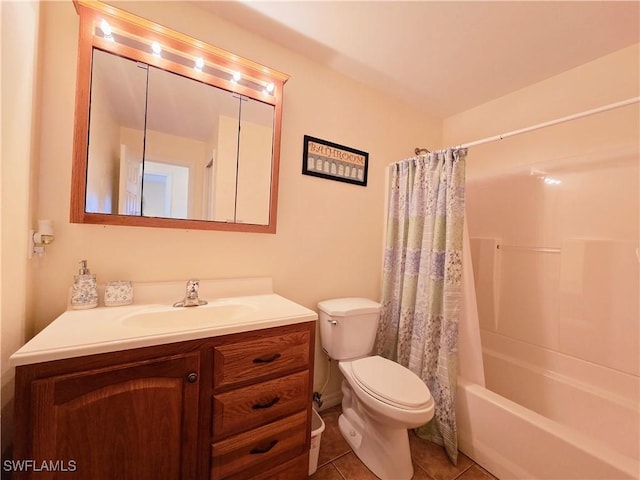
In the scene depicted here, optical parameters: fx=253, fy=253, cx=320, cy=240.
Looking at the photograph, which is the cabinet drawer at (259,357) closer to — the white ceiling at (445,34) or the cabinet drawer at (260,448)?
the cabinet drawer at (260,448)

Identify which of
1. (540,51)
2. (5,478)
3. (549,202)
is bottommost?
(5,478)

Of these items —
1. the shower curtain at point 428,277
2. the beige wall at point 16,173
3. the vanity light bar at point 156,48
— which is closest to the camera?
the beige wall at point 16,173

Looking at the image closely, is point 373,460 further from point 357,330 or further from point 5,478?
point 5,478

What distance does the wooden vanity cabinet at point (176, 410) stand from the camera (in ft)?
2.31

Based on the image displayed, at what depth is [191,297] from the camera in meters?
1.22

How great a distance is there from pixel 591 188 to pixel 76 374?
2.65m

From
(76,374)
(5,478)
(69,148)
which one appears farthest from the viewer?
(69,148)

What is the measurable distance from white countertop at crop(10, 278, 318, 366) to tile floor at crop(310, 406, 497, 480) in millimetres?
874

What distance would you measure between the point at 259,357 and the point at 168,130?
3.74 feet

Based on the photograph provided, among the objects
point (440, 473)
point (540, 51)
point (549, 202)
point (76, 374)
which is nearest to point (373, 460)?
point (440, 473)

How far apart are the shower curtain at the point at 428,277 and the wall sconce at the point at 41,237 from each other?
1.81 metres

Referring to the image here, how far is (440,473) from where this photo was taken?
4.30 feet

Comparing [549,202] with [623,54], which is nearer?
[623,54]
